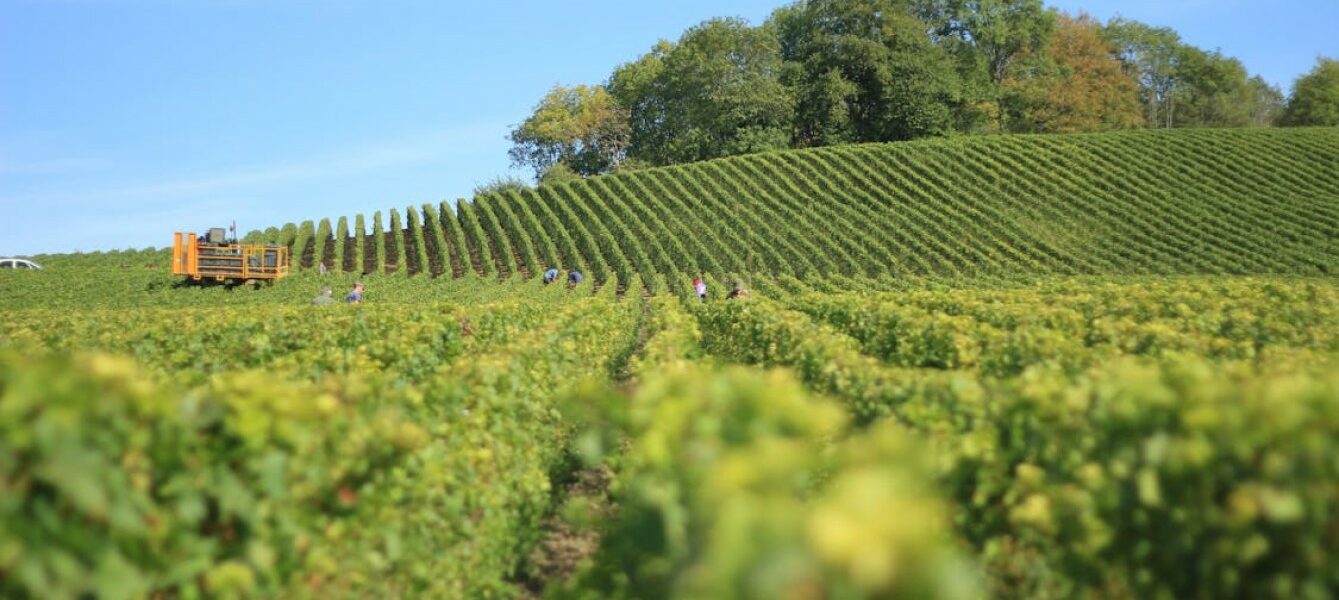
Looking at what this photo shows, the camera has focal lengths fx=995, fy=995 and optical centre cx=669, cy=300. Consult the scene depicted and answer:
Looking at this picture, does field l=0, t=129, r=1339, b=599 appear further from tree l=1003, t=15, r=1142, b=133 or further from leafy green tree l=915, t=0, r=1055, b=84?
leafy green tree l=915, t=0, r=1055, b=84

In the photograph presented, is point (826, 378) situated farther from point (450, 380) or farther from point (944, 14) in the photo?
point (944, 14)

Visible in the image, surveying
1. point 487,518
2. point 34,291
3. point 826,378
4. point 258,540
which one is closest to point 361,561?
point 258,540

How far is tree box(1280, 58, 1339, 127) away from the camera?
78.8m

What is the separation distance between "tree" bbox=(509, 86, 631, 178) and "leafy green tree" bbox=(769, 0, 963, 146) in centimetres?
1998

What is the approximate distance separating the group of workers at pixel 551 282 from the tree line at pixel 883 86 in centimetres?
2571

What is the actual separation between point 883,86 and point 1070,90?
17370 millimetres

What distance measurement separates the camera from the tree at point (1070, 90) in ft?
239

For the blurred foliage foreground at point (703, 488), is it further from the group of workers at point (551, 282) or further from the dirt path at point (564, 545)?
the group of workers at point (551, 282)

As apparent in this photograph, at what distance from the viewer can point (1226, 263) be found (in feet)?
122

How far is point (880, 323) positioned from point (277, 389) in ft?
33.7

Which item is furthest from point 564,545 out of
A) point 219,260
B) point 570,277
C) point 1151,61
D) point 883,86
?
point 1151,61

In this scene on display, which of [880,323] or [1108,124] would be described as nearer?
[880,323]

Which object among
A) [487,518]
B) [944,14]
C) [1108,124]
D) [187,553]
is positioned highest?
[944,14]

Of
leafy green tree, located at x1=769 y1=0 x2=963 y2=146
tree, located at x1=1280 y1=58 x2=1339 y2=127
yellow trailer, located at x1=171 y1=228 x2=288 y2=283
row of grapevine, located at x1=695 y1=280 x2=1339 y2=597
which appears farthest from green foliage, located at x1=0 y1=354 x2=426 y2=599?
tree, located at x1=1280 y1=58 x2=1339 y2=127
